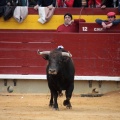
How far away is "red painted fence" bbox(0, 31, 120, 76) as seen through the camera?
1320cm

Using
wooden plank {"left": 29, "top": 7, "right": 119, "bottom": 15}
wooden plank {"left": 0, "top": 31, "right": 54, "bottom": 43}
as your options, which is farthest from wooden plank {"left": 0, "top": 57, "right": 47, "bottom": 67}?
wooden plank {"left": 29, "top": 7, "right": 119, "bottom": 15}

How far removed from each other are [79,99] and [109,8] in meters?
2.17

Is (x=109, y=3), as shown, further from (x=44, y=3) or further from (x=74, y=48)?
(x=44, y=3)

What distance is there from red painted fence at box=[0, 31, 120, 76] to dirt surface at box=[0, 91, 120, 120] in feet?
2.21

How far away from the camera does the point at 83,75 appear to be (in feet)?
43.4

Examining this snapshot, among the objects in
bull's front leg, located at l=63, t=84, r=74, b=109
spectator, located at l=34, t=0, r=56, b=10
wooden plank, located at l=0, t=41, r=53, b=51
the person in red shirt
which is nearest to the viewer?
bull's front leg, located at l=63, t=84, r=74, b=109

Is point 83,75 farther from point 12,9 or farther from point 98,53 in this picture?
point 12,9

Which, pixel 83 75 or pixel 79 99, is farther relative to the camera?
pixel 83 75

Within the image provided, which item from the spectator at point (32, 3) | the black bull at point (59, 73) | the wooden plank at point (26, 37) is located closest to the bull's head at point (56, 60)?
the black bull at point (59, 73)

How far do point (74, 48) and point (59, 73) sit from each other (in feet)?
10.3

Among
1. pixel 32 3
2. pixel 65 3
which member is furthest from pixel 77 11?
pixel 32 3

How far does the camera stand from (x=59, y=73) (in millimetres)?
10164

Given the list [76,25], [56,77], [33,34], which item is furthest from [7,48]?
[56,77]

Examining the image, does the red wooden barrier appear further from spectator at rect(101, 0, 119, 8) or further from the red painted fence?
spectator at rect(101, 0, 119, 8)
